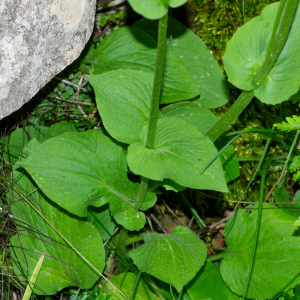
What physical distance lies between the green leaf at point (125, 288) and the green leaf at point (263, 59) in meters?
1.22

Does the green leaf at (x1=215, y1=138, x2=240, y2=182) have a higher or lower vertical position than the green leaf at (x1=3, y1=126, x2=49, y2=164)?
lower

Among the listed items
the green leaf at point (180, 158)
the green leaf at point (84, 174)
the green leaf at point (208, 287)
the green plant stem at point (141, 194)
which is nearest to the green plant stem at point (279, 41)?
the green leaf at point (180, 158)

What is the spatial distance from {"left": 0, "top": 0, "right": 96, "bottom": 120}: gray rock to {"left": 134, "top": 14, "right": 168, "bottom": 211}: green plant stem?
0.82 m

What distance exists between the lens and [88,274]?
1.68 metres

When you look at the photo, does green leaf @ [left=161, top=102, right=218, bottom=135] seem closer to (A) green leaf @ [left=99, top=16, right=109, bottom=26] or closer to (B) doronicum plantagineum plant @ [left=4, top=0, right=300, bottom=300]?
(B) doronicum plantagineum plant @ [left=4, top=0, right=300, bottom=300]

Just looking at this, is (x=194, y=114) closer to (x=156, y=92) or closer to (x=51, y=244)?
(x=156, y=92)

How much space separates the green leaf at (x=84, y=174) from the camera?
4.89 feet

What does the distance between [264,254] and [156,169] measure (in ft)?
3.01

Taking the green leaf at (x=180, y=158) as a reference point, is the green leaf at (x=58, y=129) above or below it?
below

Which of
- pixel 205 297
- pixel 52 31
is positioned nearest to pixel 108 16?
pixel 52 31

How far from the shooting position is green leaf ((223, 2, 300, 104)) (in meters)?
1.19

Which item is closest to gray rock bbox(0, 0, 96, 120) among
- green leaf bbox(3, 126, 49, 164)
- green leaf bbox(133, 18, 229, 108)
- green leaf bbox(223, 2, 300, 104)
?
green leaf bbox(3, 126, 49, 164)

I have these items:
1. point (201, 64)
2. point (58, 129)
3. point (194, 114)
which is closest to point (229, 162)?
point (194, 114)

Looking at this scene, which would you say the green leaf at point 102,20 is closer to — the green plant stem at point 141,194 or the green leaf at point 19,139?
the green leaf at point 19,139
